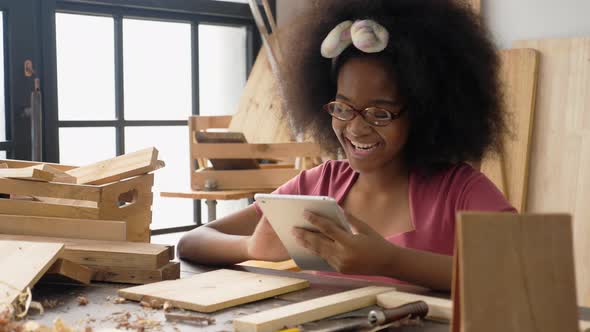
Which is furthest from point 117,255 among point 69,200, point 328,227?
point 328,227

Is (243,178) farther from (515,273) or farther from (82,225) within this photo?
(515,273)

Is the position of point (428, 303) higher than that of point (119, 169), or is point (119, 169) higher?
point (119, 169)

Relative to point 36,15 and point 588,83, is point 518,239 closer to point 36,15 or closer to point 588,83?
point 588,83

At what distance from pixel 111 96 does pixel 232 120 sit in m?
0.58

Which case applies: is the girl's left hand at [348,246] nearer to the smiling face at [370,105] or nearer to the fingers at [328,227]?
the fingers at [328,227]

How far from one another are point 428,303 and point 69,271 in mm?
612

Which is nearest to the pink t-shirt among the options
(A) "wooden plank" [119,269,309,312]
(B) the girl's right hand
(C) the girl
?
(C) the girl

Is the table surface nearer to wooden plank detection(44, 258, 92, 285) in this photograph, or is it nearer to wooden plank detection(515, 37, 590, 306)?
wooden plank detection(44, 258, 92, 285)

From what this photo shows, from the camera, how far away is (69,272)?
133 cm

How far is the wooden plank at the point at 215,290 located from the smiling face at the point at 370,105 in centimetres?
39

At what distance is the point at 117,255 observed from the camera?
4.55ft

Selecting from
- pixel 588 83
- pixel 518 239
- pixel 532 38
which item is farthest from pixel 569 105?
pixel 518 239

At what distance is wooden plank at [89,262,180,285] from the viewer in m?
1.38

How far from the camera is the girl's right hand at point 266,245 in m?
1.56
